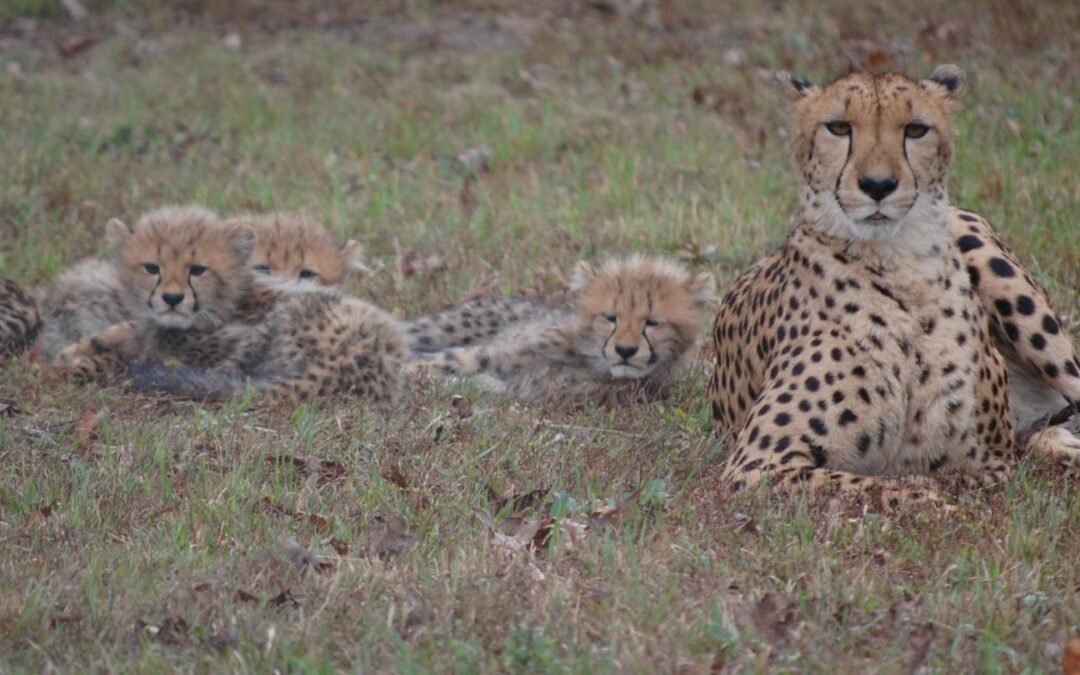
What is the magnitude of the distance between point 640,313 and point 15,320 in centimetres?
242

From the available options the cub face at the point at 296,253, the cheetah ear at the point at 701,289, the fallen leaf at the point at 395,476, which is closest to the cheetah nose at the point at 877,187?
the fallen leaf at the point at 395,476

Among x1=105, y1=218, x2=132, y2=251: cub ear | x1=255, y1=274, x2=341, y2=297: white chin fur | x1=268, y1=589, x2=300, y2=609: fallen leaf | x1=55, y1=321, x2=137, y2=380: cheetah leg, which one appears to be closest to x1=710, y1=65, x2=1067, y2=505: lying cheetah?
x1=268, y1=589, x2=300, y2=609: fallen leaf

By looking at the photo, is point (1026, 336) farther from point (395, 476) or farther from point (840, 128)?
point (395, 476)

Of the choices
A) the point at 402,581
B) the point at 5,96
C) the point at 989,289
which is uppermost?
the point at 989,289

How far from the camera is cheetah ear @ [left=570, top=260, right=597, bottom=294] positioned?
662 centimetres

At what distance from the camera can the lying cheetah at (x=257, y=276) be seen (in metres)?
6.59

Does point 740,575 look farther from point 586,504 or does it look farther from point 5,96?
point 5,96

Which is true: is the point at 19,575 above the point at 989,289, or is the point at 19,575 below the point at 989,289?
below

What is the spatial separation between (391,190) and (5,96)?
303 centimetres

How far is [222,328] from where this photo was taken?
21.3 feet

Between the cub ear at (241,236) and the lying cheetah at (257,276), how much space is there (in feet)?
0.08

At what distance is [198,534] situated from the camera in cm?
411

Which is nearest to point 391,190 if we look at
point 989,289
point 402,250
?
point 402,250

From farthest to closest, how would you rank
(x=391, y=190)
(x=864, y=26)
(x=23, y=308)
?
(x=864, y=26), (x=391, y=190), (x=23, y=308)
